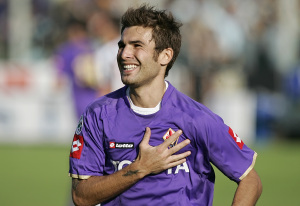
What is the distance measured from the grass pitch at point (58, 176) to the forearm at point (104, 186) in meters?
4.31

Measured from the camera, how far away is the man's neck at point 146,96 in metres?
4.93

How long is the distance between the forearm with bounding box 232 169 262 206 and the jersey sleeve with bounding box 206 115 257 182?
0.04 m

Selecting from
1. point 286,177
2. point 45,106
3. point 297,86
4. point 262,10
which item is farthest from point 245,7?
point 286,177

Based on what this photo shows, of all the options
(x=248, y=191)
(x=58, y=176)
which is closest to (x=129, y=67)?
(x=248, y=191)

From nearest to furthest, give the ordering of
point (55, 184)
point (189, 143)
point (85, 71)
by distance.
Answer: point (189, 143), point (85, 71), point (55, 184)

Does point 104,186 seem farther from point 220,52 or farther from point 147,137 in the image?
point 220,52

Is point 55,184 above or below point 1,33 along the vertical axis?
below

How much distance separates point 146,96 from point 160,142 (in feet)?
1.18

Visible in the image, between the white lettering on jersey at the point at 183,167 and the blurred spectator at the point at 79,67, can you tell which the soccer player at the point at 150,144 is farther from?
the blurred spectator at the point at 79,67

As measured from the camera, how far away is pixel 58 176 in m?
12.8

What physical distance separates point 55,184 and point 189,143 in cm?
755

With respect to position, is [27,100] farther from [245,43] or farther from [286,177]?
[286,177]

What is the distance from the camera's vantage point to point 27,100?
17109mm

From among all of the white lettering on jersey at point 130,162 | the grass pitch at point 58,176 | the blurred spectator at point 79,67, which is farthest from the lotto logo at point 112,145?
the blurred spectator at point 79,67
